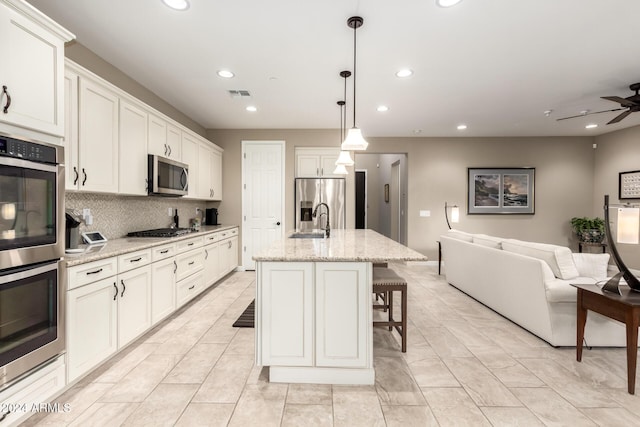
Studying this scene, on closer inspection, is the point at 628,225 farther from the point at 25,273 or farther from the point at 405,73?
the point at 25,273

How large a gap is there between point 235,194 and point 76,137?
335cm

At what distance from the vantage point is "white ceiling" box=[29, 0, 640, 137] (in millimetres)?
2221

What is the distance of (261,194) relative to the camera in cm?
562

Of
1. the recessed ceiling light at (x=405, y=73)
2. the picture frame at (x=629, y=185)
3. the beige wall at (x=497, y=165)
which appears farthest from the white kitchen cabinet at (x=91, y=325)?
the picture frame at (x=629, y=185)

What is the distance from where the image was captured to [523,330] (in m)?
2.98

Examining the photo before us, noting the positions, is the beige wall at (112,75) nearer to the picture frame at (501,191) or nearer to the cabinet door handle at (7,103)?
the cabinet door handle at (7,103)

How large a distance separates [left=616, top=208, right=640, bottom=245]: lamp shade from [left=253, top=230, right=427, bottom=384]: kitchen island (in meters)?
1.58

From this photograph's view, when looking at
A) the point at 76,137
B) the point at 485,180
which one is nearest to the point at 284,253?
the point at 76,137

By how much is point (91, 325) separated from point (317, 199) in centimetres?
390

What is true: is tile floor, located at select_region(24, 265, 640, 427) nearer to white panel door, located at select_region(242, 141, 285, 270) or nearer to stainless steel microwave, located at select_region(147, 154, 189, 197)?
stainless steel microwave, located at select_region(147, 154, 189, 197)

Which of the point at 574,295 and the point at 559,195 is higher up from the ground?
the point at 559,195

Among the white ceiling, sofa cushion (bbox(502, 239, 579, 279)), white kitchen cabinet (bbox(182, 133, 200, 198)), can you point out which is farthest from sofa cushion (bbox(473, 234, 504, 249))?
white kitchen cabinet (bbox(182, 133, 200, 198))

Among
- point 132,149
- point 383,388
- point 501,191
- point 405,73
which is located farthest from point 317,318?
point 501,191

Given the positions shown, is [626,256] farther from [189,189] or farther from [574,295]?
[189,189]
